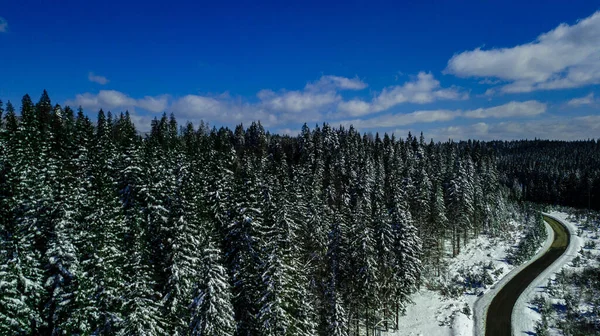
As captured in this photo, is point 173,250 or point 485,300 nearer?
point 173,250

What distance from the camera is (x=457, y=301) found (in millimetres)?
43719

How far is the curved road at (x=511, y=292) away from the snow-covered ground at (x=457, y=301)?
1464mm

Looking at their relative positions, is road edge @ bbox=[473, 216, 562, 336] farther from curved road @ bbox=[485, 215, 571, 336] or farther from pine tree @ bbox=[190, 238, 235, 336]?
pine tree @ bbox=[190, 238, 235, 336]

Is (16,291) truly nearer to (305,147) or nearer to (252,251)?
(252,251)

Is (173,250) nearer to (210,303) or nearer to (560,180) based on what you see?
(210,303)

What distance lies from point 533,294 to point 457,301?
10.1 meters

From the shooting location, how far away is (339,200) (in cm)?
7156

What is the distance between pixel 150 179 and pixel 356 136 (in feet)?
308

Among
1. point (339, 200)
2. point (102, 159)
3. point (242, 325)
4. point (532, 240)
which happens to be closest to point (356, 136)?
point (339, 200)

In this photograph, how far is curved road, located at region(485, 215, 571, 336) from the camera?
36.6 m

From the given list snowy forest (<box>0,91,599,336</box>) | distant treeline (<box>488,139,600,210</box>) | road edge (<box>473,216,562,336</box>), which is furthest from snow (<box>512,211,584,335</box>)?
distant treeline (<box>488,139,600,210</box>)

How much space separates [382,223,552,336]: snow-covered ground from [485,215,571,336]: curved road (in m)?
1.46

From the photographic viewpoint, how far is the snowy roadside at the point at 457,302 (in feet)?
124

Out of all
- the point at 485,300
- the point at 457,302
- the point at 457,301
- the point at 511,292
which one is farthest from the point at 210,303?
the point at 511,292
